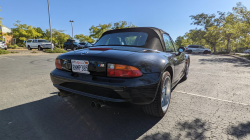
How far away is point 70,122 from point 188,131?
170 cm

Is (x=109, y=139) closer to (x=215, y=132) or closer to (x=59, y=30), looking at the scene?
(x=215, y=132)

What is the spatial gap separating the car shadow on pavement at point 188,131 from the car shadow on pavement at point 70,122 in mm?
230

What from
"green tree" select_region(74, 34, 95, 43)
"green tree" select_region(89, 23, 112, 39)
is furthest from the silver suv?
"green tree" select_region(74, 34, 95, 43)

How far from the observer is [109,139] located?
6.05ft

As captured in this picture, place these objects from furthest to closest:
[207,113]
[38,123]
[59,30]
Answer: [59,30] → [207,113] → [38,123]

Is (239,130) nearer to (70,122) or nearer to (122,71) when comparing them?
(122,71)

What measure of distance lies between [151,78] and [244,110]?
2115 millimetres

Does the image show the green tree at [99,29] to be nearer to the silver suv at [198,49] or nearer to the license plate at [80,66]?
the silver suv at [198,49]

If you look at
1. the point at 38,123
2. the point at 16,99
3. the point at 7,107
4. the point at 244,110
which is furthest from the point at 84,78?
the point at 244,110

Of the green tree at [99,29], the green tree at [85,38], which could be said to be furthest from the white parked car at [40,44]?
the green tree at [85,38]

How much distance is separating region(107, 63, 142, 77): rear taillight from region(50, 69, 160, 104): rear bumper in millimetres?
58

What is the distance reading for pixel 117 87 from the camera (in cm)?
178

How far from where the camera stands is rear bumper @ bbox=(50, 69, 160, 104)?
180 cm

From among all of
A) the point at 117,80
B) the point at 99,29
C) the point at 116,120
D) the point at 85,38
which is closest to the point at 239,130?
the point at 116,120
